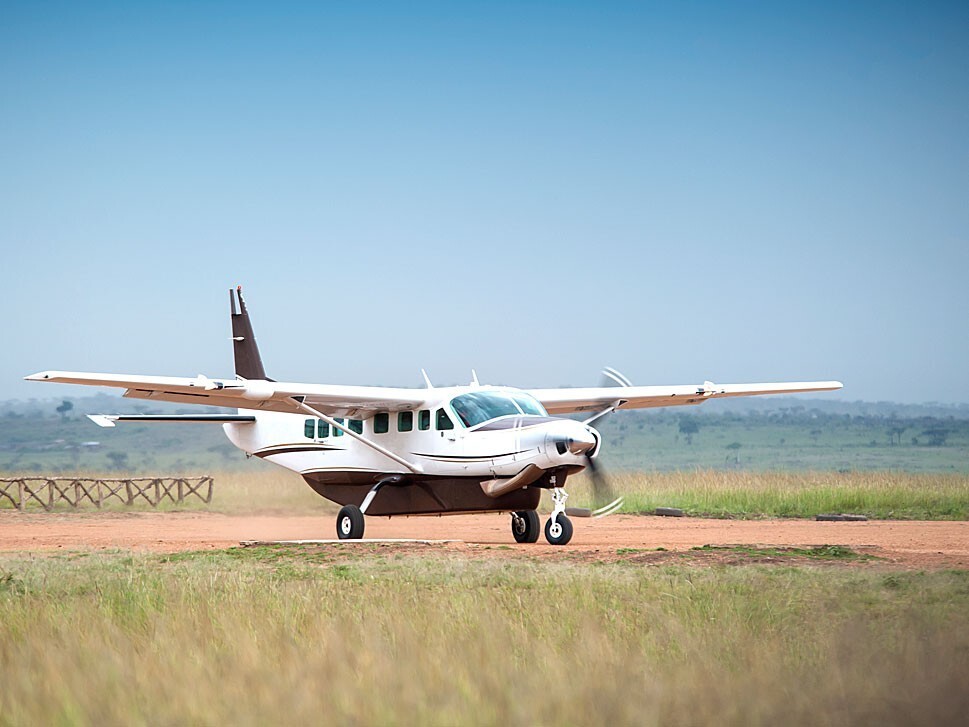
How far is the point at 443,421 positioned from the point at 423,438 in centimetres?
60

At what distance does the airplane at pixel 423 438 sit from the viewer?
23094 mm

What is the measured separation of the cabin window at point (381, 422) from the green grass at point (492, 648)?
28.9 ft

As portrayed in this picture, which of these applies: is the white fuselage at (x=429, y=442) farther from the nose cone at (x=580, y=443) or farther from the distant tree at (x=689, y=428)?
the distant tree at (x=689, y=428)

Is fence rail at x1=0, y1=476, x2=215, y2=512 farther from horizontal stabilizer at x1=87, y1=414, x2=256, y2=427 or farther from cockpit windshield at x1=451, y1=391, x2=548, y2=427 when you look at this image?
cockpit windshield at x1=451, y1=391, x2=548, y2=427

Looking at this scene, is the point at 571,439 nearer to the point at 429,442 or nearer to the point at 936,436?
the point at 429,442

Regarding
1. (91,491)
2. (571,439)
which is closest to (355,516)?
(571,439)

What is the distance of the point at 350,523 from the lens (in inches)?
1005

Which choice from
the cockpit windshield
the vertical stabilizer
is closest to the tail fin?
the vertical stabilizer

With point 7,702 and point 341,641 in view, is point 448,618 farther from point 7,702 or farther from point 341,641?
point 7,702

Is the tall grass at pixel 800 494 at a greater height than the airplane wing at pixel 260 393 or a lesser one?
lesser

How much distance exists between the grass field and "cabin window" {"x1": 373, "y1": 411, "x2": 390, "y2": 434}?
7942mm

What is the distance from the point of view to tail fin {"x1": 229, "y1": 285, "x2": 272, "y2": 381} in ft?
97.9

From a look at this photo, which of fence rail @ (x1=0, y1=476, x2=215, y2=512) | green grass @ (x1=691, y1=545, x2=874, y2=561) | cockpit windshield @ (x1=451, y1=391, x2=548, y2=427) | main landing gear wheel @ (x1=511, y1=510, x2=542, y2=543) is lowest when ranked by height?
fence rail @ (x1=0, y1=476, x2=215, y2=512)

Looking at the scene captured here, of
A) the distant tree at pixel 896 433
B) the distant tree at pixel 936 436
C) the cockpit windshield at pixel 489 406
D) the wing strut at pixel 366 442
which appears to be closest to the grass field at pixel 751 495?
the wing strut at pixel 366 442
